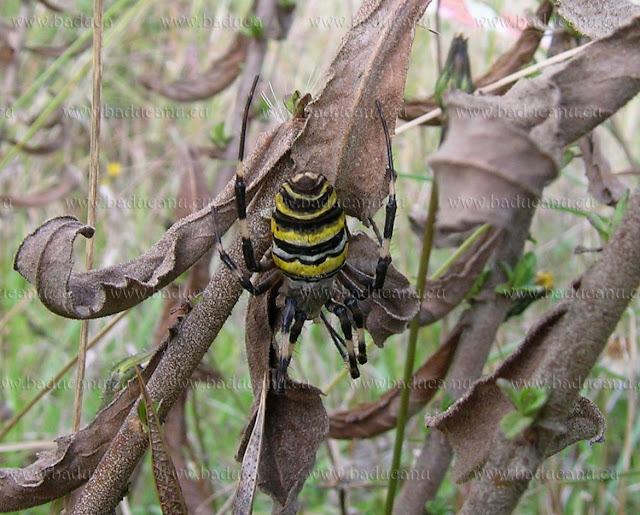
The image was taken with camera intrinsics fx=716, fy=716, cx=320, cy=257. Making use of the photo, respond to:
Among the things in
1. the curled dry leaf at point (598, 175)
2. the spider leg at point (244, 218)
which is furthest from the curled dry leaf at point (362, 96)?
the curled dry leaf at point (598, 175)

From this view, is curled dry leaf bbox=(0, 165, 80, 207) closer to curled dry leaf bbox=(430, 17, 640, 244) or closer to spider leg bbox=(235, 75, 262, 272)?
spider leg bbox=(235, 75, 262, 272)

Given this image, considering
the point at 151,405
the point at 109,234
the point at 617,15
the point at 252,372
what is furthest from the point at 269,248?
the point at 109,234

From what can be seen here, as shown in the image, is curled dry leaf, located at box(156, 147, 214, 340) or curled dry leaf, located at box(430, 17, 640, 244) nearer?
curled dry leaf, located at box(430, 17, 640, 244)

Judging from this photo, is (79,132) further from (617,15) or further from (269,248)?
(617,15)

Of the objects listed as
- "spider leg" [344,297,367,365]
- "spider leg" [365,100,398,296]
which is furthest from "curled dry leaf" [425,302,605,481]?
"spider leg" [344,297,367,365]

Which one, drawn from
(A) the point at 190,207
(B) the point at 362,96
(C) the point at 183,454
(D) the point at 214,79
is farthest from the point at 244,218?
(D) the point at 214,79

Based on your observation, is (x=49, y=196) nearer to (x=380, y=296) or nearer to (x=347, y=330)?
(x=347, y=330)
